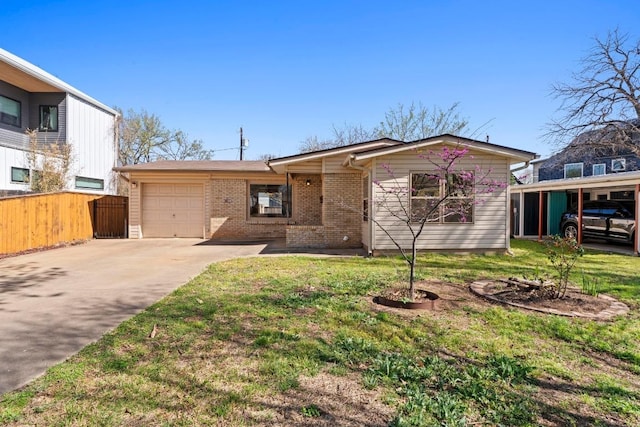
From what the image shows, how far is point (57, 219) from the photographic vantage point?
41.1 ft

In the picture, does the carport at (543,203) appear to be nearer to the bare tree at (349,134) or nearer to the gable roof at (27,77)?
the bare tree at (349,134)

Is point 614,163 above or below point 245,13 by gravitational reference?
below

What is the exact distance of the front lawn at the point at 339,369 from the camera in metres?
2.51

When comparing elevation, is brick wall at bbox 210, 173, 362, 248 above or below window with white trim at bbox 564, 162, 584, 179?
below

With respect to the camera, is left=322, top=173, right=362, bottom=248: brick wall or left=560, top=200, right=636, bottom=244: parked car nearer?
left=322, top=173, right=362, bottom=248: brick wall

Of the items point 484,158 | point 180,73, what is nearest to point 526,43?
point 484,158

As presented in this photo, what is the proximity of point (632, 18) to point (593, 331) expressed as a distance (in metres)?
17.8

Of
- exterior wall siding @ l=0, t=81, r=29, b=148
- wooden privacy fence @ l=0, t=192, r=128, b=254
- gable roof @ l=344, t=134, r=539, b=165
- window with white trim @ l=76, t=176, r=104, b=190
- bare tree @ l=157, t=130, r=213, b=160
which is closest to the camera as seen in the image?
gable roof @ l=344, t=134, r=539, b=165

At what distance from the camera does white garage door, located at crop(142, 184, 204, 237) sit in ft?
50.4

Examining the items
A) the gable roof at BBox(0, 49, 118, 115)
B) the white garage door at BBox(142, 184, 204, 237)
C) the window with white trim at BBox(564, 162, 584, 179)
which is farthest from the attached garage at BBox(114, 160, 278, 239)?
the window with white trim at BBox(564, 162, 584, 179)

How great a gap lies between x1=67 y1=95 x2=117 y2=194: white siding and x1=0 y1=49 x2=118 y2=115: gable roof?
2.07 ft

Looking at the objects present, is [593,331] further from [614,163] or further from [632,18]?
[614,163]

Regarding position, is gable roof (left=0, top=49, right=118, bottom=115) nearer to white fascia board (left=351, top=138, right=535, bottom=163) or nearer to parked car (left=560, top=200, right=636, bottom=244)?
white fascia board (left=351, top=138, right=535, bottom=163)

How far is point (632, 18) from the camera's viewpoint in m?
15.4
